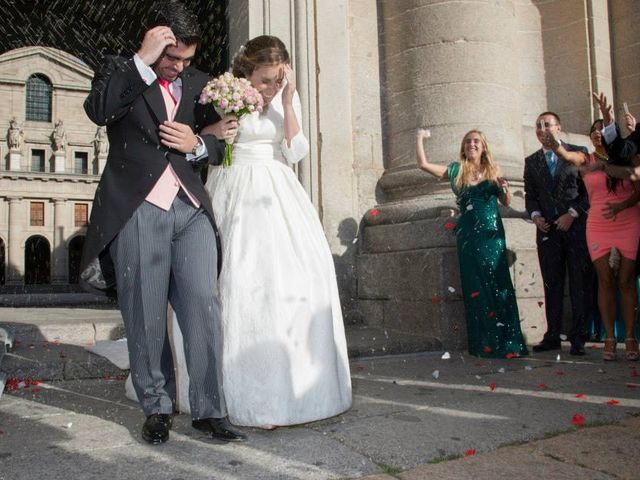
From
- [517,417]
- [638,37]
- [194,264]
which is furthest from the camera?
[638,37]

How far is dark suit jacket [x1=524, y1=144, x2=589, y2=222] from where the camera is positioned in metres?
5.87

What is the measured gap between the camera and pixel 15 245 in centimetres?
4709

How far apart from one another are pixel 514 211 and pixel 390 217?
1308 mm

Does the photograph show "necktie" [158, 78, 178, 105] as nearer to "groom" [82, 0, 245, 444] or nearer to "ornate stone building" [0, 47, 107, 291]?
"groom" [82, 0, 245, 444]

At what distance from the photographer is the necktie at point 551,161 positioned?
5.95 m

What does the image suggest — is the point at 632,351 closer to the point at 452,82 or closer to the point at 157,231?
the point at 452,82

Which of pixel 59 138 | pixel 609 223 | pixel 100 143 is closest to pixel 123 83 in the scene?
pixel 609 223

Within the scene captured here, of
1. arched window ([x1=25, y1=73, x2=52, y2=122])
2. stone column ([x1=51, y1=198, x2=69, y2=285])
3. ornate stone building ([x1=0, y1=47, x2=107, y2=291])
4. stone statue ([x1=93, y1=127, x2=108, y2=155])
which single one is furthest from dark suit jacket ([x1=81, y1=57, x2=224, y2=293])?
arched window ([x1=25, y1=73, x2=52, y2=122])

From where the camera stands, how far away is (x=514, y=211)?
6395mm

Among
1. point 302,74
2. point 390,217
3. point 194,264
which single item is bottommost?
point 194,264

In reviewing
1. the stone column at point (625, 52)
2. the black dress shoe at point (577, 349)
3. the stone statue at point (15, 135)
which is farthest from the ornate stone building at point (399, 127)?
the stone statue at point (15, 135)

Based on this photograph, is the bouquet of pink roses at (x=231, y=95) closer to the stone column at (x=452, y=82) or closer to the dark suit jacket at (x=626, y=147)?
the dark suit jacket at (x=626, y=147)

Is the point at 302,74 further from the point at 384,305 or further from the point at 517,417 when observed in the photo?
the point at 517,417

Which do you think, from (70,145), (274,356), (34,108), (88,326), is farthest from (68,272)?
(274,356)
